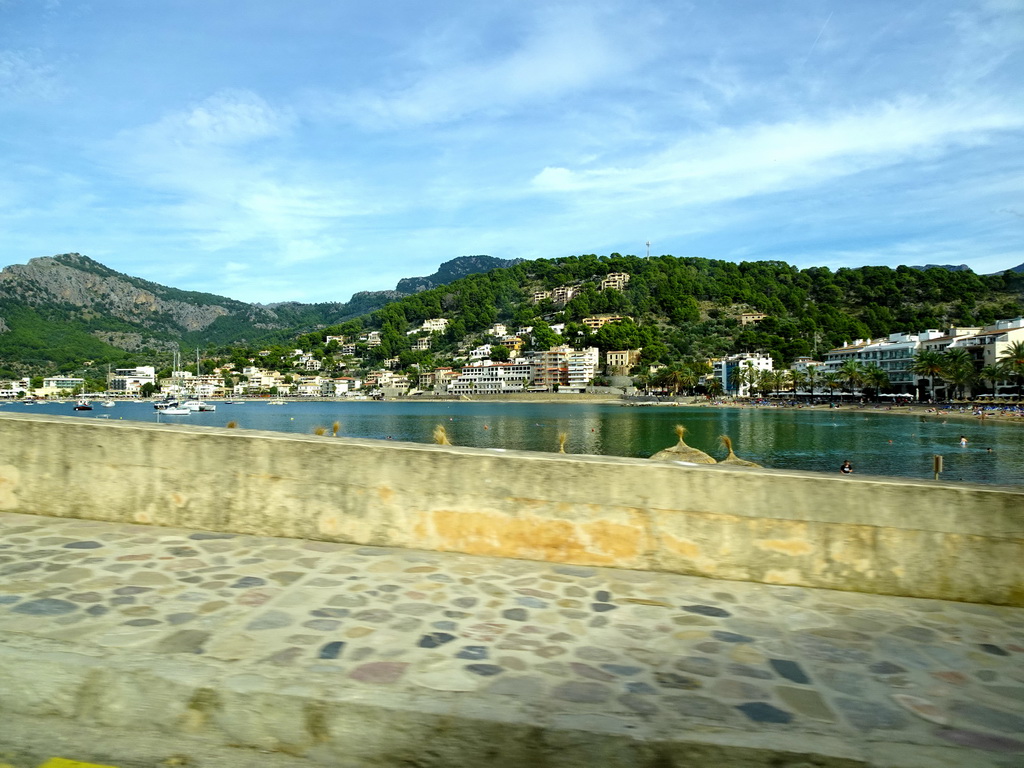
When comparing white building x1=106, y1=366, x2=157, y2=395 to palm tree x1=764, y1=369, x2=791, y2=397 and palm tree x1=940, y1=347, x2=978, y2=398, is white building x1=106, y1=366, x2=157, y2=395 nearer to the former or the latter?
palm tree x1=764, y1=369, x2=791, y2=397

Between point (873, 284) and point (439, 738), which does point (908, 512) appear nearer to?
point (439, 738)

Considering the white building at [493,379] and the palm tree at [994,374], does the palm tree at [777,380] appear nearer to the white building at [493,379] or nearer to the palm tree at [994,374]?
the palm tree at [994,374]

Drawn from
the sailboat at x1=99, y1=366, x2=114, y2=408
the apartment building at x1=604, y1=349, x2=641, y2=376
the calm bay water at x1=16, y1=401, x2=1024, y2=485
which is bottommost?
the calm bay water at x1=16, y1=401, x2=1024, y2=485

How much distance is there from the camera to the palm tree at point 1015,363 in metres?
84.3

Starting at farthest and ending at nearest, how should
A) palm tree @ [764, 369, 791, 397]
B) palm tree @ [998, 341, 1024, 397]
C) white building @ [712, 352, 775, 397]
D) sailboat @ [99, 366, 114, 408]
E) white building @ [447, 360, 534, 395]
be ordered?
white building @ [447, 360, 534, 395], white building @ [712, 352, 775, 397], sailboat @ [99, 366, 114, 408], palm tree @ [764, 369, 791, 397], palm tree @ [998, 341, 1024, 397]

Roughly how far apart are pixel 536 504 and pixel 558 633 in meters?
1.31

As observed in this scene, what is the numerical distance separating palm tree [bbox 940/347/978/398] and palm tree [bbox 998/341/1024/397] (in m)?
4.20

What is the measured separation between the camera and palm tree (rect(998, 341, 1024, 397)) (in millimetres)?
84312

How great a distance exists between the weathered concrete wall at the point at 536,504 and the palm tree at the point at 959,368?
108794 millimetres

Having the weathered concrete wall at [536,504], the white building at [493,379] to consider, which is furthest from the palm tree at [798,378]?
the weathered concrete wall at [536,504]

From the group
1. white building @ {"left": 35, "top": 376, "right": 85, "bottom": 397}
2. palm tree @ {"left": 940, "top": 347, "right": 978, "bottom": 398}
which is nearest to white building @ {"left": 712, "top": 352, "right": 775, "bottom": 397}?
palm tree @ {"left": 940, "top": 347, "right": 978, "bottom": 398}

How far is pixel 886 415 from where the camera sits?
9506 cm

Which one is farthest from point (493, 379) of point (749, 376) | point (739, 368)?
point (749, 376)

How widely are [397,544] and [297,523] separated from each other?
33.3 inches
